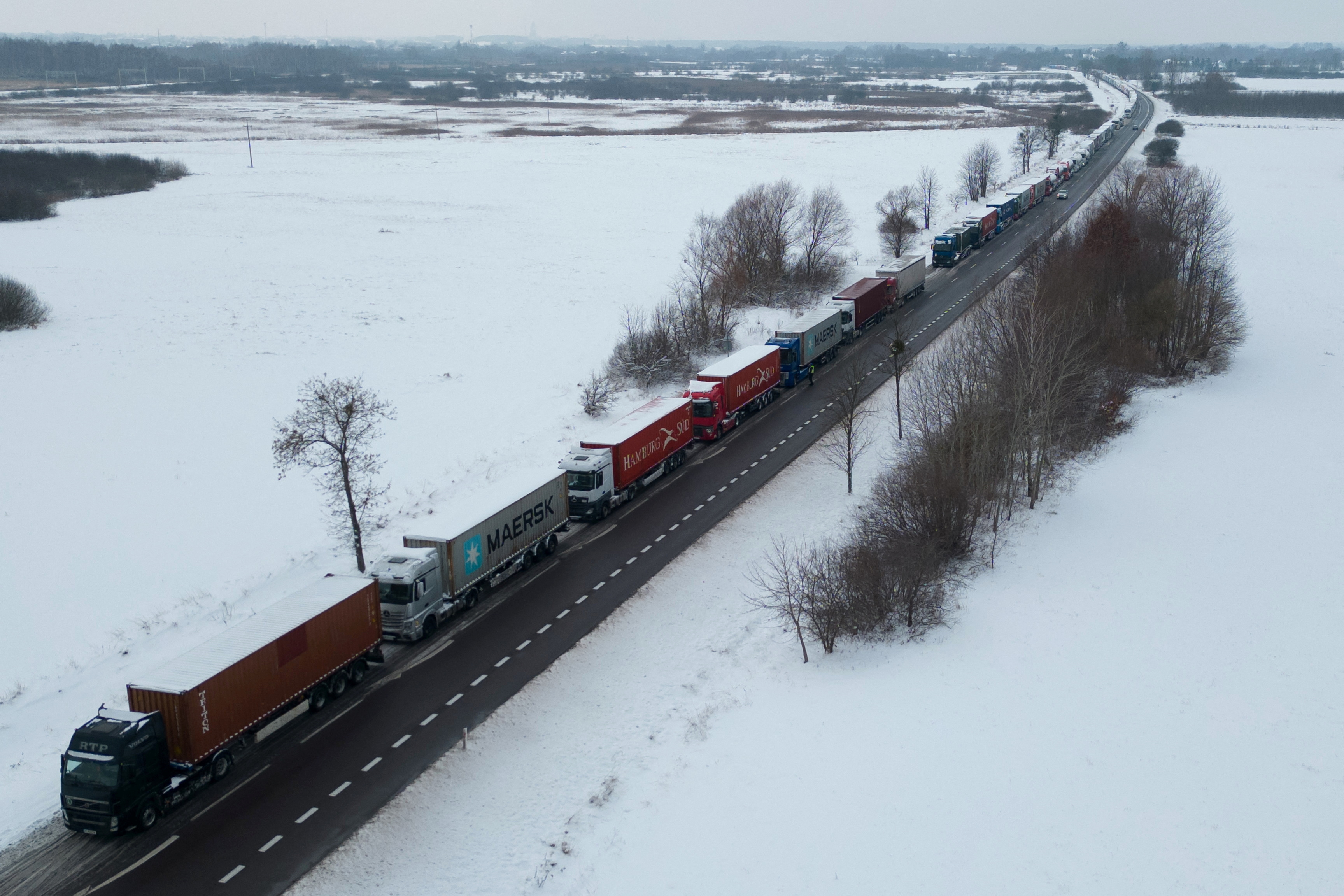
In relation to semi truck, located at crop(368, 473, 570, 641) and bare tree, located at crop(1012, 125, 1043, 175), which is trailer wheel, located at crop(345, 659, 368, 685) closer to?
semi truck, located at crop(368, 473, 570, 641)

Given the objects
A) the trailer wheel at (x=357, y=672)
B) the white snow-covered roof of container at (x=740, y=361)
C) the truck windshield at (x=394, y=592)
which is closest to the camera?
the trailer wheel at (x=357, y=672)

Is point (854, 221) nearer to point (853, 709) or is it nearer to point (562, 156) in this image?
point (562, 156)

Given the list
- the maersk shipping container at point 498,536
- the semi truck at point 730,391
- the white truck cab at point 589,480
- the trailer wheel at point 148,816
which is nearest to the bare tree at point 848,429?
the semi truck at point 730,391

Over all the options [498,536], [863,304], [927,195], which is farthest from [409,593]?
[927,195]

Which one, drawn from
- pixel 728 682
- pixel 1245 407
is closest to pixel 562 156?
pixel 1245 407

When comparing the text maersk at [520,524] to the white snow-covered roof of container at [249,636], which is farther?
the text maersk at [520,524]

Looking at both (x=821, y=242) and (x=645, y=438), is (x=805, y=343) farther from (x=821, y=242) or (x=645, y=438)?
(x=821, y=242)

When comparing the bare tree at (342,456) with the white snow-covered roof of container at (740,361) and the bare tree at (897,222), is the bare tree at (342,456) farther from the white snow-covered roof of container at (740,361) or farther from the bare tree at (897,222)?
the bare tree at (897,222)
